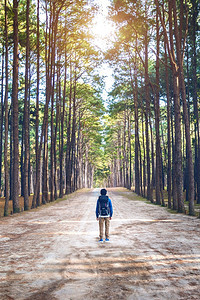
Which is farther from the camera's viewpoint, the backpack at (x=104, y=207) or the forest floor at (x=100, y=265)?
the backpack at (x=104, y=207)

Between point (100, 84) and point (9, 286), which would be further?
point (100, 84)

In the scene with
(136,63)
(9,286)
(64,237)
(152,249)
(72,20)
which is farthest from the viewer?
(136,63)

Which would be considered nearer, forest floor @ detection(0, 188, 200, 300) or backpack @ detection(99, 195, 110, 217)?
forest floor @ detection(0, 188, 200, 300)

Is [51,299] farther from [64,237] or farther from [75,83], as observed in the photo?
[75,83]

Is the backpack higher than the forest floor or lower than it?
higher

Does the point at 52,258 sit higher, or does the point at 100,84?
the point at 100,84

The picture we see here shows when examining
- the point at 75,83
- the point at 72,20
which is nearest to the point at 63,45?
the point at 72,20

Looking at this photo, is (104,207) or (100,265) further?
(104,207)

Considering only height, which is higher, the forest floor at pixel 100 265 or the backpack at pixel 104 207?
the backpack at pixel 104 207

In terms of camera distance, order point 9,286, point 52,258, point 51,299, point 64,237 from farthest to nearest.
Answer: point 64,237 → point 52,258 → point 9,286 → point 51,299

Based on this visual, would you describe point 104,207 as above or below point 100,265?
above

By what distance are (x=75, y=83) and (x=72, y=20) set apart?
32.9 feet

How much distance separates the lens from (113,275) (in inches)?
231

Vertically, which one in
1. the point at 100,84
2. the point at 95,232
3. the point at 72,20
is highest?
the point at 72,20
